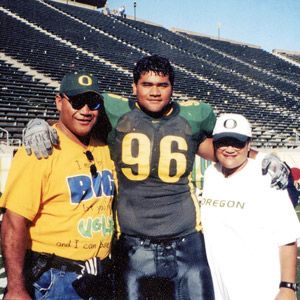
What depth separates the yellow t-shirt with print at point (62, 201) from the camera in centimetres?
209

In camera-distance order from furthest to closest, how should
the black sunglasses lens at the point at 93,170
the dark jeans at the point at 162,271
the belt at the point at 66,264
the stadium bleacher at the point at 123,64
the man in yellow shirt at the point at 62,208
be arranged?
the stadium bleacher at the point at 123,64, the dark jeans at the point at 162,271, the black sunglasses lens at the point at 93,170, the belt at the point at 66,264, the man in yellow shirt at the point at 62,208

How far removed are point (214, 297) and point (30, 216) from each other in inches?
48.8

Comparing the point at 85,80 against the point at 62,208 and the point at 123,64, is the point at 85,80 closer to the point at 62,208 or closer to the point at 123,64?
the point at 62,208

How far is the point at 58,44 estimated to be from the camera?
22.6 metres

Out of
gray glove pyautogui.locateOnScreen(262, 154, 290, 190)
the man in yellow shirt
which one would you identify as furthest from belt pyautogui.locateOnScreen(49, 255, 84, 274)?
gray glove pyautogui.locateOnScreen(262, 154, 290, 190)

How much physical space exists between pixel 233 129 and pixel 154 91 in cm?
57

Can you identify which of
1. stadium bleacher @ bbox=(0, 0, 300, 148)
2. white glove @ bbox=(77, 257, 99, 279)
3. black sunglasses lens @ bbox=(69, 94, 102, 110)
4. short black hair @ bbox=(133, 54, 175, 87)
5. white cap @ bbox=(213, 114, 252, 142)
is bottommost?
white glove @ bbox=(77, 257, 99, 279)

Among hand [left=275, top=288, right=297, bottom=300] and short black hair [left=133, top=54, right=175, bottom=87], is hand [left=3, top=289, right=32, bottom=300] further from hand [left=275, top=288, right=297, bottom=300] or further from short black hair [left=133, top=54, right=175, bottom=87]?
short black hair [left=133, top=54, right=175, bottom=87]

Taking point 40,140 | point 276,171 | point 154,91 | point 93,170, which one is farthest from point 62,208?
point 276,171

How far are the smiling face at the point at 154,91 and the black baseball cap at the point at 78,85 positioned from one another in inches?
13.1

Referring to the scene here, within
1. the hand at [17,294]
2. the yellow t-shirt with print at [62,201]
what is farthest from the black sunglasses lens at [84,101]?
the hand at [17,294]

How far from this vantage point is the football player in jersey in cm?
250

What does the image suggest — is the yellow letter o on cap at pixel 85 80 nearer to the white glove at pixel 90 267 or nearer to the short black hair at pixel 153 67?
the short black hair at pixel 153 67

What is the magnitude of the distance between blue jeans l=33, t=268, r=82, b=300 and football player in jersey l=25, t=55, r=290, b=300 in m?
0.43
